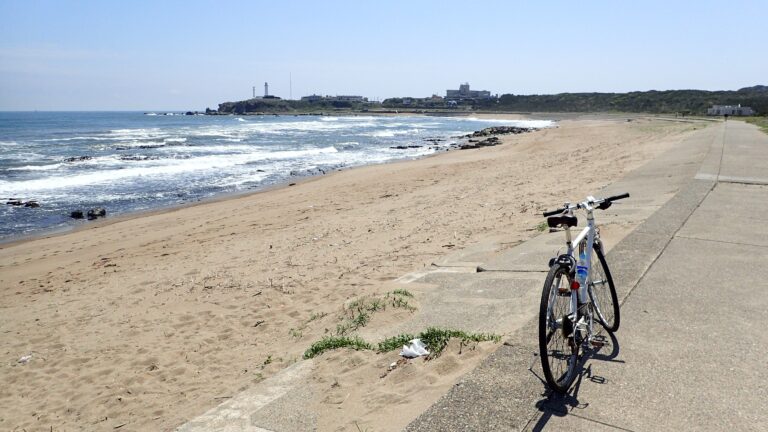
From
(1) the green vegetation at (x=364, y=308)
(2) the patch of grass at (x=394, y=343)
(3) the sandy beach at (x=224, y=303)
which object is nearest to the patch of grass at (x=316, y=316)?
(3) the sandy beach at (x=224, y=303)

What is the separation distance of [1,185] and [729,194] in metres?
25.2

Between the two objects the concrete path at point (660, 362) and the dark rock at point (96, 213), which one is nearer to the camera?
the concrete path at point (660, 362)

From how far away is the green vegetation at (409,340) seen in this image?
4242 millimetres

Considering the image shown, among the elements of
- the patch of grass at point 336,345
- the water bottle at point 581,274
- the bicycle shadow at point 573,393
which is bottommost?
the patch of grass at point 336,345

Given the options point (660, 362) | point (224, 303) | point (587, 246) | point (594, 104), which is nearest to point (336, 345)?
point (587, 246)

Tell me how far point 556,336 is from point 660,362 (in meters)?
0.88

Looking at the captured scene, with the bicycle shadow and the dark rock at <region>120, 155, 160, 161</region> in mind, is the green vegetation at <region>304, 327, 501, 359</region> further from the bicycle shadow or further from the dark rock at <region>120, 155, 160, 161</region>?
the dark rock at <region>120, 155, 160, 161</region>

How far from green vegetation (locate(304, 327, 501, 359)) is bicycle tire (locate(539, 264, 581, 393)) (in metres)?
0.90

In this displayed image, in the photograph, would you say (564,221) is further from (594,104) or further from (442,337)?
(594,104)

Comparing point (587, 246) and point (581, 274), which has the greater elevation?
point (587, 246)

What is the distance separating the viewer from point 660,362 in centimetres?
356

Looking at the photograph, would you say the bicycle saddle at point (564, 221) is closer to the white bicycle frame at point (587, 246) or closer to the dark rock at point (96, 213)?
the white bicycle frame at point (587, 246)

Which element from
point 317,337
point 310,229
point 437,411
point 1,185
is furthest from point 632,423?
point 1,185

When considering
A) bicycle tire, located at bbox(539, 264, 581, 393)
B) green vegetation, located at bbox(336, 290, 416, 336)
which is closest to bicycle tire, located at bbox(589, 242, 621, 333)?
bicycle tire, located at bbox(539, 264, 581, 393)
